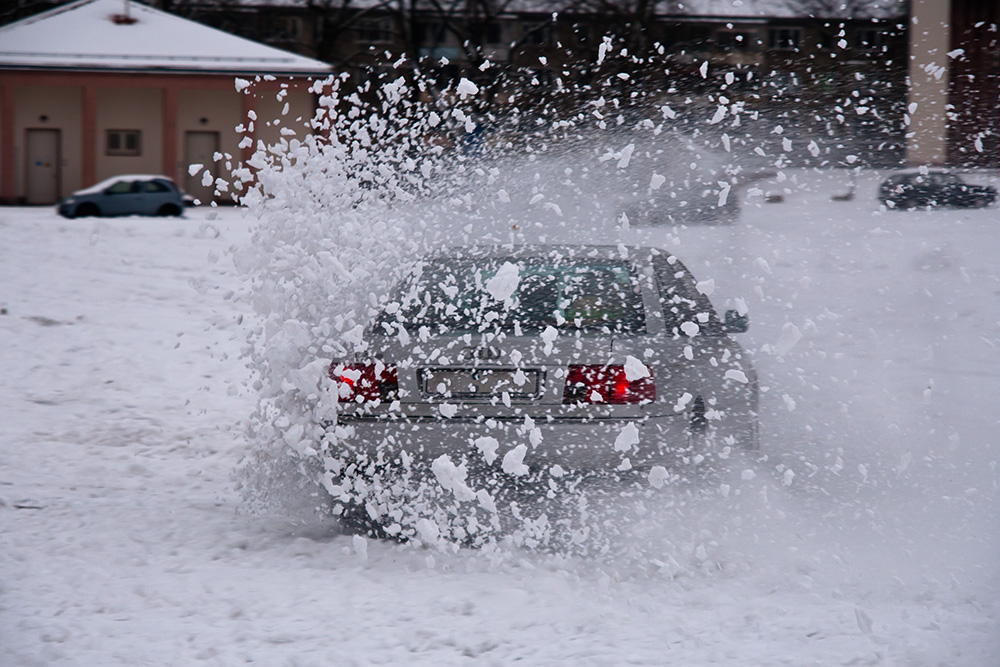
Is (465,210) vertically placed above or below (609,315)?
above

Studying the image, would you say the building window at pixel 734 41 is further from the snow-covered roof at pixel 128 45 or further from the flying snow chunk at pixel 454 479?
the snow-covered roof at pixel 128 45

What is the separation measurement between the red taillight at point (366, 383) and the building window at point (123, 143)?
3009 cm

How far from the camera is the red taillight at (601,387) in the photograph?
4.69m

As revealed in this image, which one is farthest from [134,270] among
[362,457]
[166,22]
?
[166,22]

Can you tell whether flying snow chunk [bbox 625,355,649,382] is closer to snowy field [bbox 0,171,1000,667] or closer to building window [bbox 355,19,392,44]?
snowy field [bbox 0,171,1000,667]

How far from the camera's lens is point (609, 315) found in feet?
16.1

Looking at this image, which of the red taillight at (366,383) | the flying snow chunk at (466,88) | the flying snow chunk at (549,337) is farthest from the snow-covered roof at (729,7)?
the red taillight at (366,383)

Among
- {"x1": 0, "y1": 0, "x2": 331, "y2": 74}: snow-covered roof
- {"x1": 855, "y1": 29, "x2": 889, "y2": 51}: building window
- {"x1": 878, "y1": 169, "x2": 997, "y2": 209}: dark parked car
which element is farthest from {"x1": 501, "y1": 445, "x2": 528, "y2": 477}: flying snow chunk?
{"x1": 0, "y1": 0, "x2": 331, "y2": 74}: snow-covered roof

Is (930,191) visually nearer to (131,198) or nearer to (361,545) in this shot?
(361,545)

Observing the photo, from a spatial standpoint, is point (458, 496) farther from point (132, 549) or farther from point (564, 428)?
point (132, 549)

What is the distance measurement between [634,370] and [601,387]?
156mm

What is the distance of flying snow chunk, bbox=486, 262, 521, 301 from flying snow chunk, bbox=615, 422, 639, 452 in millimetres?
779

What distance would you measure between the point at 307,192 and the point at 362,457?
1.55 m

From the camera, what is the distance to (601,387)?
4691mm
